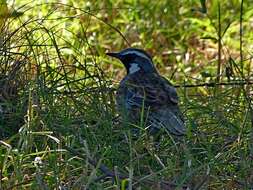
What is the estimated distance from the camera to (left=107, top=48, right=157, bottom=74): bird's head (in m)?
6.89

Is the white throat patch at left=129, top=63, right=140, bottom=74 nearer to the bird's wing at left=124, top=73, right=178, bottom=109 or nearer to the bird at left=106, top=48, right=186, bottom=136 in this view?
the bird at left=106, top=48, right=186, bottom=136

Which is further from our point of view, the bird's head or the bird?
the bird's head

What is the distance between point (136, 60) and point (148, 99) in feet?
2.52

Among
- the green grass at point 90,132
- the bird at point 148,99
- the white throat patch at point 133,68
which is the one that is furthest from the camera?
the white throat patch at point 133,68

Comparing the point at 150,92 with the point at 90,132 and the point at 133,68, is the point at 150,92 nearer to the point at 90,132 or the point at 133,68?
the point at 133,68

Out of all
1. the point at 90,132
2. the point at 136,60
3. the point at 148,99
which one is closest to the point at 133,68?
the point at 136,60

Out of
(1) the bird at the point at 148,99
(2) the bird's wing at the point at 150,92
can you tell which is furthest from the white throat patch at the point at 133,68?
(2) the bird's wing at the point at 150,92

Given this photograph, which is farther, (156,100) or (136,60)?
(136,60)

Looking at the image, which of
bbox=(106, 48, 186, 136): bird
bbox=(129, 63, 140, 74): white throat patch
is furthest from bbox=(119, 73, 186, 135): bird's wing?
bbox=(129, 63, 140, 74): white throat patch

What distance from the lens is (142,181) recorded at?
15.1ft

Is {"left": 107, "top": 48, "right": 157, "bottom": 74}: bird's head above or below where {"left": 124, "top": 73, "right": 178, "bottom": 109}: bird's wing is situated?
above

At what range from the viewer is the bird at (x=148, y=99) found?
5.74 metres

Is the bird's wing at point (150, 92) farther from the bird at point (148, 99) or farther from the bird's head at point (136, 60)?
the bird's head at point (136, 60)

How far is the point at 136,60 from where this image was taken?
22.7ft
